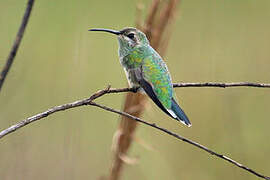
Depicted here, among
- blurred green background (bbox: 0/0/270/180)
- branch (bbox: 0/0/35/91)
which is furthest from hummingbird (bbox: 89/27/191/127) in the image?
branch (bbox: 0/0/35/91)

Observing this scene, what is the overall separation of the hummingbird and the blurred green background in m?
0.19

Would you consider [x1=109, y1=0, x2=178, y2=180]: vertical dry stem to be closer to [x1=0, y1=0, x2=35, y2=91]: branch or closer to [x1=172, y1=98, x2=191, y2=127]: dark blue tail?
[x1=172, y1=98, x2=191, y2=127]: dark blue tail

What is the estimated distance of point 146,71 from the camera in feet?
7.86

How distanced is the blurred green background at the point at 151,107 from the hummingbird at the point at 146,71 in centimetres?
19

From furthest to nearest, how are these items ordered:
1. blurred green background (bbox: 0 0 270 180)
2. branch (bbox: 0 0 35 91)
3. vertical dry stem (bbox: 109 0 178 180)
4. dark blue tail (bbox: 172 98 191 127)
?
1. blurred green background (bbox: 0 0 270 180)
2. vertical dry stem (bbox: 109 0 178 180)
3. dark blue tail (bbox: 172 98 191 127)
4. branch (bbox: 0 0 35 91)

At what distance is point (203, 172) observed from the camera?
3.27 metres

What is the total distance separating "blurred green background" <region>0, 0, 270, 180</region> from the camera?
8.50 feet

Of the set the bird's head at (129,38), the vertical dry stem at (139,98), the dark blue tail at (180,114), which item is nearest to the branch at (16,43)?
the dark blue tail at (180,114)

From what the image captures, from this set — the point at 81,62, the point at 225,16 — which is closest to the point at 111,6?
the point at 225,16

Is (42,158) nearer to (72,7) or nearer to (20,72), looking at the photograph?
(20,72)

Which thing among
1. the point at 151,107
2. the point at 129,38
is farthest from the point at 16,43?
the point at 129,38

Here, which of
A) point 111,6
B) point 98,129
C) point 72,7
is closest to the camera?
point 98,129

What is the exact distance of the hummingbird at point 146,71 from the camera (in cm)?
214

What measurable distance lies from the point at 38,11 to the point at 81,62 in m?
1.91
